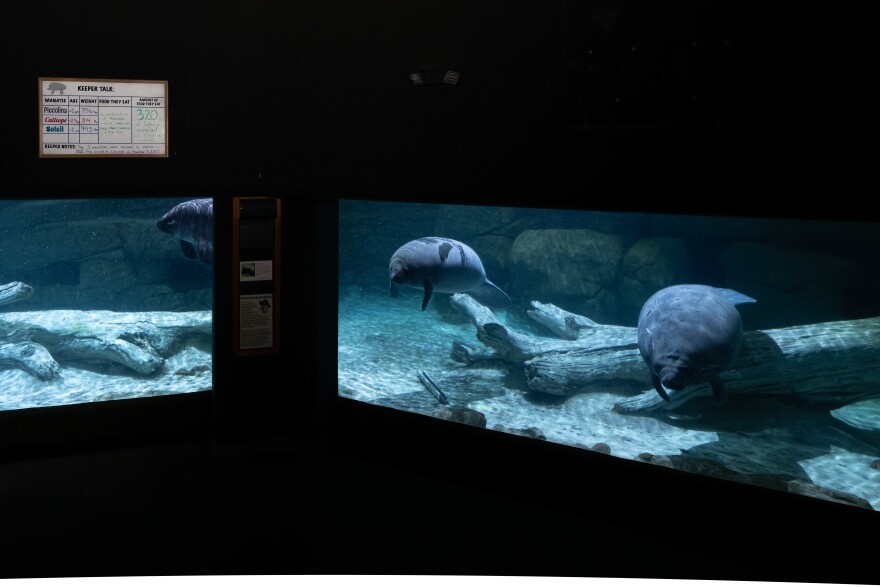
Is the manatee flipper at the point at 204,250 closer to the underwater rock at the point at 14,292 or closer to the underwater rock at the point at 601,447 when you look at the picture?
the underwater rock at the point at 14,292

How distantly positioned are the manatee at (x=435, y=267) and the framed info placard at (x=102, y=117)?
1.99 meters

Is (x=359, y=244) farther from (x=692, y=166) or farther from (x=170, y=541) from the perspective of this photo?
(x=692, y=166)

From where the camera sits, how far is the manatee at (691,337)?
4996 millimetres

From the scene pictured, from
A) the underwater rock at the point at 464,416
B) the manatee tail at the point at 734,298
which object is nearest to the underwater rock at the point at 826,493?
the manatee tail at the point at 734,298

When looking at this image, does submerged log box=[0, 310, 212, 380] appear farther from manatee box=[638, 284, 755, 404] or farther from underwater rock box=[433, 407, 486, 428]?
manatee box=[638, 284, 755, 404]

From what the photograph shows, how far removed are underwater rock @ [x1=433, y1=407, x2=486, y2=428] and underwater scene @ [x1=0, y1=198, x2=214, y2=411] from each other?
6.95 feet

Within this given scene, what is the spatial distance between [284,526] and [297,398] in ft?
4.56

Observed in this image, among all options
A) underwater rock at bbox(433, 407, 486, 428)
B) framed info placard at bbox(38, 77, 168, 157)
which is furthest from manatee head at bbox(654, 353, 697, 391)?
framed info placard at bbox(38, 77, 168, 157)

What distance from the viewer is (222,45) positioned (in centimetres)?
501

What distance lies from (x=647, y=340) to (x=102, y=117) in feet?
13.3

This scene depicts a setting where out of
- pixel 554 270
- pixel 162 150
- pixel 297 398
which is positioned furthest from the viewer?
pixel 554 270

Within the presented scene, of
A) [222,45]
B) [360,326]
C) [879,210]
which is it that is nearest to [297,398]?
[360,326]

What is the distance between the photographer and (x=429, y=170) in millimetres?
4582

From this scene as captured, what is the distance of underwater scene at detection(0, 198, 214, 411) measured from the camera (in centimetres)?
650
